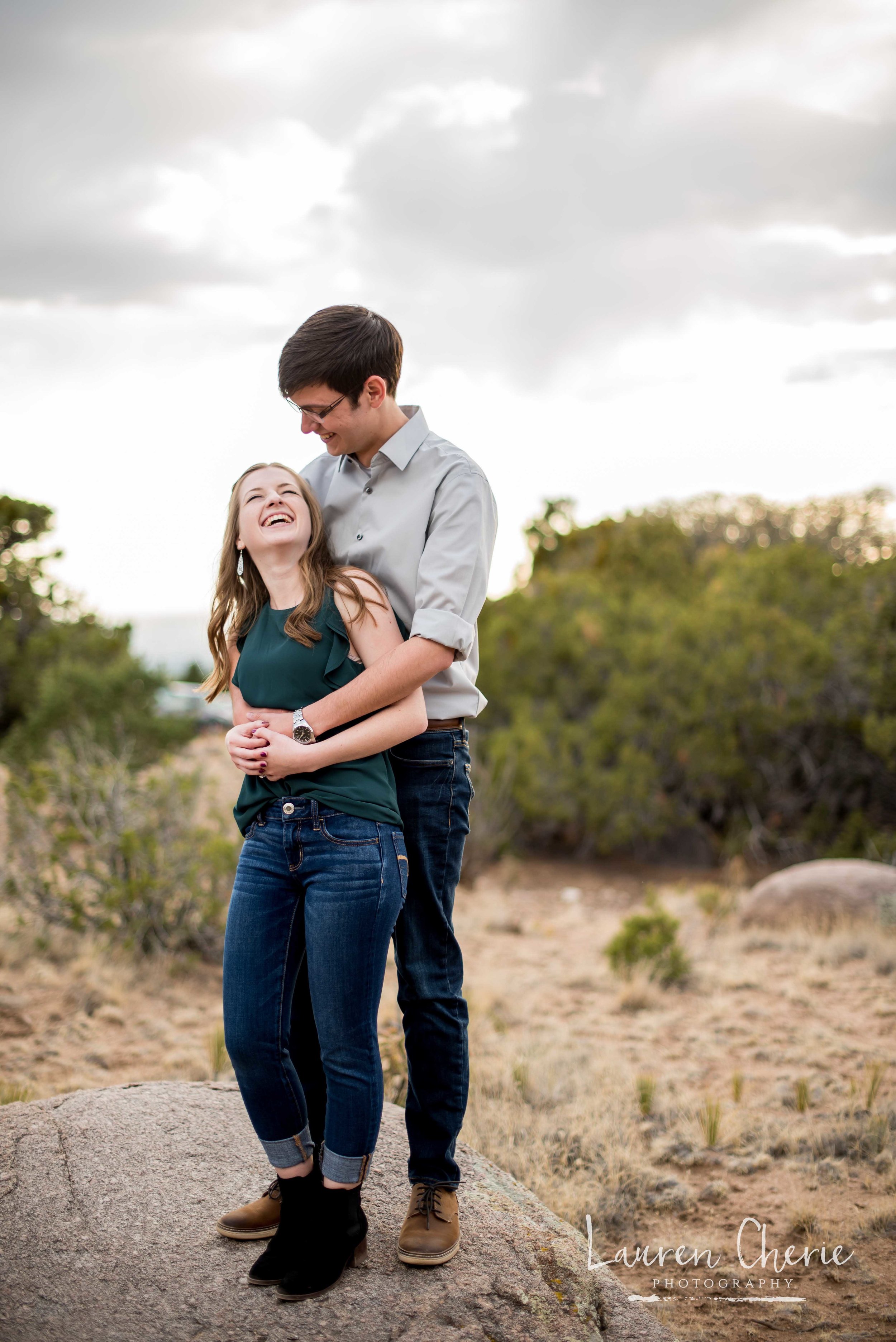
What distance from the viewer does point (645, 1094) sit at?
4582mm

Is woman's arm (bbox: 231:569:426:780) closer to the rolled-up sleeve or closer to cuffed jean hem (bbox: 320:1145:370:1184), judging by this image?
the rolled-up sleeve

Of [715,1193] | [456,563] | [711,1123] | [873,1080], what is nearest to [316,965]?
[456,563]

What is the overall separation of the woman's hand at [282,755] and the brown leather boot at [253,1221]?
1089mm

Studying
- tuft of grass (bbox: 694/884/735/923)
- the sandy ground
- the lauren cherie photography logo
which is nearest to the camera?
the lauren cherie photography logo

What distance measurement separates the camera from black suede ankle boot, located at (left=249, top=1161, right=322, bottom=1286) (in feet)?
7.40

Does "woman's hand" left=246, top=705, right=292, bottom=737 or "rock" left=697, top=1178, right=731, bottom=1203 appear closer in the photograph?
"woman's hand" left=246, top=705, right=292, bottom=737

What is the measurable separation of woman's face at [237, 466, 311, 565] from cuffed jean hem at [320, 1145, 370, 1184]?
1392mm

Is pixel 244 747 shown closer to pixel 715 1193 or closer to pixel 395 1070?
pixel 395 1070

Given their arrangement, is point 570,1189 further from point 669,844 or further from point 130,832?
point 669,844

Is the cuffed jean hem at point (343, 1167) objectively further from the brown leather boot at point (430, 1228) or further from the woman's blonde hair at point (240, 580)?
the woman's blonde hair at point (240, 580)

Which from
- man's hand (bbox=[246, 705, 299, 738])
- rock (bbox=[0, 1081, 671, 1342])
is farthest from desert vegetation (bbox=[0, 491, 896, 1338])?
man's hand (bbox=[246, 705, 299, 738])

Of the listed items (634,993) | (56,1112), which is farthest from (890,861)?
(56,1112)

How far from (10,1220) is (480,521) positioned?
6.92 feet

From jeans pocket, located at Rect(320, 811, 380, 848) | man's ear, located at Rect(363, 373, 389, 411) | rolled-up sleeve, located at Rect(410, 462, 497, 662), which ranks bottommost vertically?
jeans pocket, located at Rect(320, 811, 380, 848)
